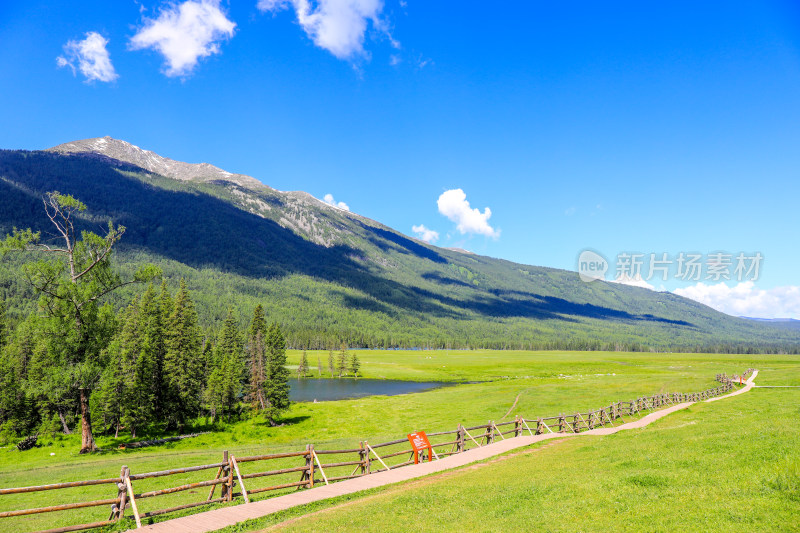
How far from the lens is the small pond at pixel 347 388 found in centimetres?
10581

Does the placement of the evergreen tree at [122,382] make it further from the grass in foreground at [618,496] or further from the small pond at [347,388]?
the small pond at [347,388]

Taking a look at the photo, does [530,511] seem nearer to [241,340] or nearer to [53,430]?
[53,430]

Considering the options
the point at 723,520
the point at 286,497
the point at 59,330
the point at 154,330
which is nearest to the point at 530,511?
the point at 723,520

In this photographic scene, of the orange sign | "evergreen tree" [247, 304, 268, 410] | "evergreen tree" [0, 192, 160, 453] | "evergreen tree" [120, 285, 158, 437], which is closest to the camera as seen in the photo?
the orange sign

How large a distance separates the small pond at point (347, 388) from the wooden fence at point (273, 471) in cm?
6330

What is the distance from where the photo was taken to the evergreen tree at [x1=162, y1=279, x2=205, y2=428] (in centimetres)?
5622

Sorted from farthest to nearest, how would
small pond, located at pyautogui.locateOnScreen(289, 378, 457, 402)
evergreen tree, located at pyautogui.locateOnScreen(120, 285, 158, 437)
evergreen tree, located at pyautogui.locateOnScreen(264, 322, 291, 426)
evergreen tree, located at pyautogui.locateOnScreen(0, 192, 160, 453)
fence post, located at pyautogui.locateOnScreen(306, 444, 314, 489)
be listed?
small pond, located at pyautogui.locateOnScreen(289, 378, 457, 402) < evergreen tree, located at pyautogui.locateOnScreen(264, 322, 291, 426) < evergreen tree, located at pyautogui.locateOnScreen(120, 285, 158, 437) < evergreen tree, located at pyautogui.locateOnScreen(0, 192, 160, 453) < fence post, located at pyautogui.locateOnScreen(306, 444, 314, 489)

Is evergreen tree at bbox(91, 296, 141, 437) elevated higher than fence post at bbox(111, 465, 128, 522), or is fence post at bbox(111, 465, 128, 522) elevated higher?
fence post at bbox(111, 465, 128, 522)

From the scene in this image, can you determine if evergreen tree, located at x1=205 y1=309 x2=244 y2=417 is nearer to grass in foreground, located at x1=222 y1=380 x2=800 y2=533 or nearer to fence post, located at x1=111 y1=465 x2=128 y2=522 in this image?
fence post, located at x1=111 y1=465 x2=128 y2=522

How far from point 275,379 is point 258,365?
4584mm

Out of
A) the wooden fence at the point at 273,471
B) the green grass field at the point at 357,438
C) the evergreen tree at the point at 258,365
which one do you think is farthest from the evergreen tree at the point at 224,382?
the wooden fence at the point at 273,471

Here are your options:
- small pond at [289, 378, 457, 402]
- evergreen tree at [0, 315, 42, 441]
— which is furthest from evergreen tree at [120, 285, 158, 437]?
small pond at [289, 378, 457, 402]

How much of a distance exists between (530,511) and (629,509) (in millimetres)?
2948

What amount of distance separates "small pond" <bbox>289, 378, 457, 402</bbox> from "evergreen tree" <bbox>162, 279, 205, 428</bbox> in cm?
4125
